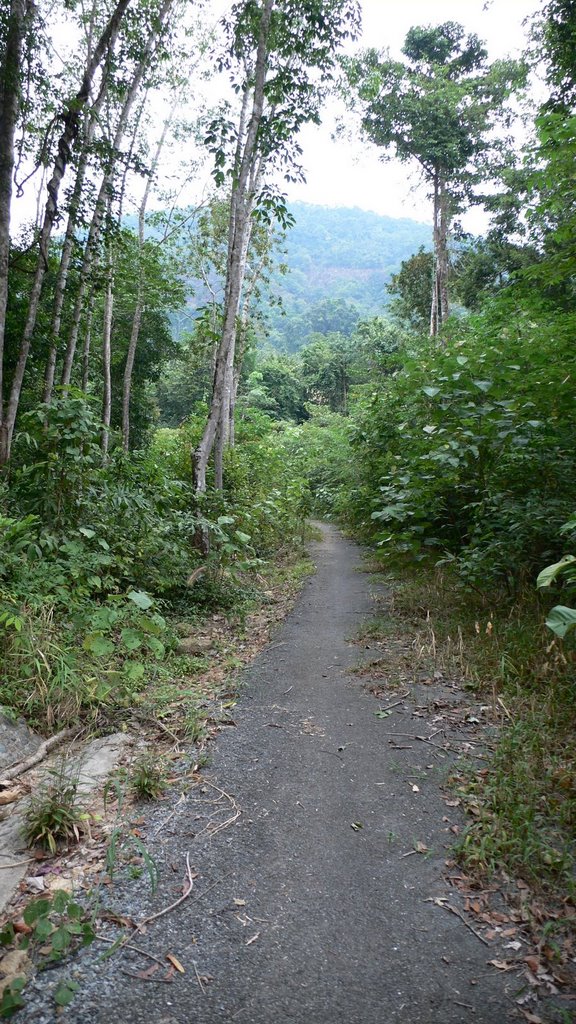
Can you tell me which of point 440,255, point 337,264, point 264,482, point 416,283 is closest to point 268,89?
point 264,482

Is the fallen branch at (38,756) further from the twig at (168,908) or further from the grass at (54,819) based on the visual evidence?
the twig at (168,908)

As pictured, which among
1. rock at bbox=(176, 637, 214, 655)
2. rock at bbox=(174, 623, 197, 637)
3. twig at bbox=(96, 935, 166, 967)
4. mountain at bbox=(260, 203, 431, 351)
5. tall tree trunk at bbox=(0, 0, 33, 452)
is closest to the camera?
twig at bbox=(96, 935, 166, 967)

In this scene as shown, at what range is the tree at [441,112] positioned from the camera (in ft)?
56.0

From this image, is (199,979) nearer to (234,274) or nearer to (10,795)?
(10,795)

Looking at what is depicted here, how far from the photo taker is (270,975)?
6.68 ft

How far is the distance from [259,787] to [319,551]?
8176mm

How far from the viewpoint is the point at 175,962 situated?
6.83ft

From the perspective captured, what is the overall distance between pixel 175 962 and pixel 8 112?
26.6 feet

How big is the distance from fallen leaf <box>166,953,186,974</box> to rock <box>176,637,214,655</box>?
3252mm

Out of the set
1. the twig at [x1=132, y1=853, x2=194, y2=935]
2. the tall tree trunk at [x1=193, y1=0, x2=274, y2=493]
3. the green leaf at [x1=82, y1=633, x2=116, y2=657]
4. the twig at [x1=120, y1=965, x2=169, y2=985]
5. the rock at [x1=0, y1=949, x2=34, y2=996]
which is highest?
the tall tree trunk at [x1=193, y1=0, x2=274, y2=493]

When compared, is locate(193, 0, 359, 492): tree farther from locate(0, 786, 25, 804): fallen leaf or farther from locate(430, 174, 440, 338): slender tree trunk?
locate(430, 174, 440, 338): slender tree trunk

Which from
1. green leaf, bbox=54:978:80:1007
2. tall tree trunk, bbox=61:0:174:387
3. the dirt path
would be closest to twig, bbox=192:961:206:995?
the dirt path

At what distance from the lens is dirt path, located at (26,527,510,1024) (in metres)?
1.92

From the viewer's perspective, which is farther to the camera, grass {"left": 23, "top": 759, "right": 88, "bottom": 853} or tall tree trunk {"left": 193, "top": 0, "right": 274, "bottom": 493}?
tall tree trunk {"left": 193, "top": 0, "right": 274, "bottom": 493}
